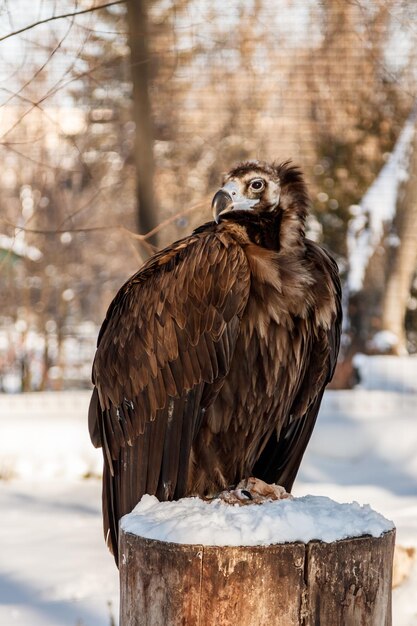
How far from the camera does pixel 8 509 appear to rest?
639 centimetres

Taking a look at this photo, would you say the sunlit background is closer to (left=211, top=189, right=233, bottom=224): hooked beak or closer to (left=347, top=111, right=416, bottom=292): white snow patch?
(left=347, top=111, right=416, bottom=292): white snow patch

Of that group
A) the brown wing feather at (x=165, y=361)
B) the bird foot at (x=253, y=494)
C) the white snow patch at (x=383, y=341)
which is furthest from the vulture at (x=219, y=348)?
the white snow patch at (x=383, y=341)

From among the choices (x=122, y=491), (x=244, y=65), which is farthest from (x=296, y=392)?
(x=244, y=65)

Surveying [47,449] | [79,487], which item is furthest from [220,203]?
[47,449]

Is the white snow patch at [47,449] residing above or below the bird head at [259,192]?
below

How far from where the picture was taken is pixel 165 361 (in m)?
3.18

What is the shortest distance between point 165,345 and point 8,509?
3620 mm

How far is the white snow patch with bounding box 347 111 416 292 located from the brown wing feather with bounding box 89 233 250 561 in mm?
8544

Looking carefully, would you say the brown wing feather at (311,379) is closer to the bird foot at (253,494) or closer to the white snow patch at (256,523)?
the bird foot at (253,494)

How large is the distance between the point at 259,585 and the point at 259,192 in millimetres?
1435

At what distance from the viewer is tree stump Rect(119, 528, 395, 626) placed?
7.54 feet

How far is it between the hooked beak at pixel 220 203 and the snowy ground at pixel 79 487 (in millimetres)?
1834

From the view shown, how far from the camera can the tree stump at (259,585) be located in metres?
2.30

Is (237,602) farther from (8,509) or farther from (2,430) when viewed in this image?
(2,430)
